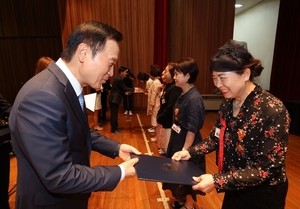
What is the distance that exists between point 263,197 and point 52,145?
115cm

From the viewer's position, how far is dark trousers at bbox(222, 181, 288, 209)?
42.5 inches

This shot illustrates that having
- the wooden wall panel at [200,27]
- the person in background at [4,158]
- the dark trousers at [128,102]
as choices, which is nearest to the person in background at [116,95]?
the dark trousers at [128,102]

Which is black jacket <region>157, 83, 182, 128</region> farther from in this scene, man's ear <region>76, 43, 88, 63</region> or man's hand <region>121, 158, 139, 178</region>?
man's ear <region>76, 43, 88, 63</region>

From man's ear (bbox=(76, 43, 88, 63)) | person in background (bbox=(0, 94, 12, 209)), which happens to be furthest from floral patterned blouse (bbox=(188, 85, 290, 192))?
Answer: person in background (bbox=(0, 94, 12, 209))

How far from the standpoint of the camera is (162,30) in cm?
598

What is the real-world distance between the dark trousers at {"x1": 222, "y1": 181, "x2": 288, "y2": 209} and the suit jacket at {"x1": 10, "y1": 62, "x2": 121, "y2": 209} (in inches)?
31.1

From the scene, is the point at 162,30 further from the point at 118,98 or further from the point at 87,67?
the point at 87,67

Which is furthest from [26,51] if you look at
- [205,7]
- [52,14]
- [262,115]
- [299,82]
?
[299,82]

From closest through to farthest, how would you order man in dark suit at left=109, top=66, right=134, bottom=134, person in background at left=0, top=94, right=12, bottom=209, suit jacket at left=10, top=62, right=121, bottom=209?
suit jacket at left=10, top=62, right=121, bottom=209, person in background at left=0, top=94, right=12, bottom=209, man in dark suit at left=109, top=66, right=134, bottom=134

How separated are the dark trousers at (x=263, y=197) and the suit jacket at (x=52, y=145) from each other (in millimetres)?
790

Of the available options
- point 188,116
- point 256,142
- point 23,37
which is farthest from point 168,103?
point 23,37

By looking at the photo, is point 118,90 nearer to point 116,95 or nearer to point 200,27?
point 116,95

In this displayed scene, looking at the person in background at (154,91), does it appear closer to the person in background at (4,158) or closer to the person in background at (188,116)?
the person in background at (188,116)

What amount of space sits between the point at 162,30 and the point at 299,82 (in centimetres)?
416
